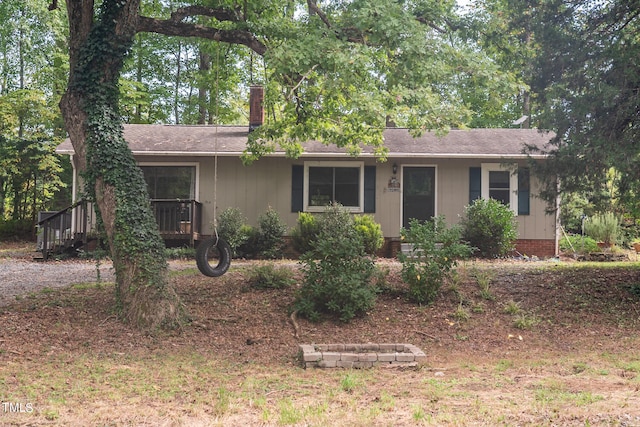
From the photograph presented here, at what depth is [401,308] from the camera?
29.8ft

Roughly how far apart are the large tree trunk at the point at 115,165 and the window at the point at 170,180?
7.81 metres

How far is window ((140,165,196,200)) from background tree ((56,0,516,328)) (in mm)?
7398

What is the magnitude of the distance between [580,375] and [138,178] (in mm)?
5610

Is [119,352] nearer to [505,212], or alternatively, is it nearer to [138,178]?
[138,178]

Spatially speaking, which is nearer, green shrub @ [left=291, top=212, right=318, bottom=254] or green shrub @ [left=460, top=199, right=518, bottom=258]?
green shrub @ [left=460, top=199, right=518, bottom=258]

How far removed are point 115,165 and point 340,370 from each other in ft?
13.2

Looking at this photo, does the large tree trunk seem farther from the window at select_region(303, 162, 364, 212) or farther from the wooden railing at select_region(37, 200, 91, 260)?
the window at select_region(303, 162, 364, 212)

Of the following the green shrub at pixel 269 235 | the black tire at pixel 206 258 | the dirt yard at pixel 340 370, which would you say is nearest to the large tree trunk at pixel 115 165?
the dirt yard at pixel 340 370

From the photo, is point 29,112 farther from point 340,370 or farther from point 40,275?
point 340,370

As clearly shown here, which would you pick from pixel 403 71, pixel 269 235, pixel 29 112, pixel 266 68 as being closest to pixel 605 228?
pixel 269 235

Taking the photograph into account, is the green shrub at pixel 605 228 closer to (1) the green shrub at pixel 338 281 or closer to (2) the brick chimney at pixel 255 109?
(2) the brick chimney at pixel 255 109

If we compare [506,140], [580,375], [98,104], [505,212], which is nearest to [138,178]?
[98,104]

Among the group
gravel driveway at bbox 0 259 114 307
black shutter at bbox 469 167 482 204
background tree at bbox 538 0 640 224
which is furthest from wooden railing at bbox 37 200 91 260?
background tree at bbox 538 0 640 224

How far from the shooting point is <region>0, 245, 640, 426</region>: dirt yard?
4.55 metres
